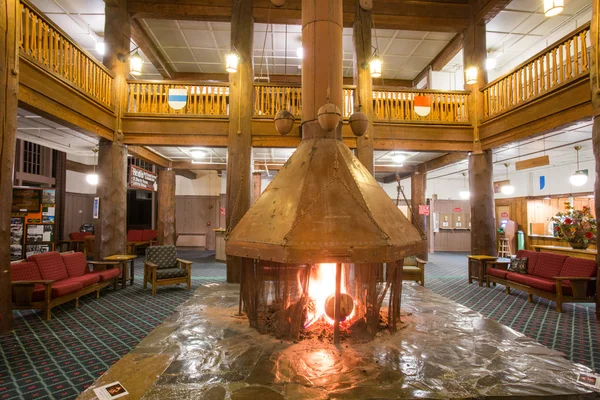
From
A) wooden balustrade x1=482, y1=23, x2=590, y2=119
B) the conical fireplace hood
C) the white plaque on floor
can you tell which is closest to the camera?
the white plaque on floor

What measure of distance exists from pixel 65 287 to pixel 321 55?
18.2 ft

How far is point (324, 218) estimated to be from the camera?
3.50m

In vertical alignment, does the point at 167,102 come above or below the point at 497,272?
above

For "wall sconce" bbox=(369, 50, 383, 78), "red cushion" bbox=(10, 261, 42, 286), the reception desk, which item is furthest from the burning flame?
the reception desk

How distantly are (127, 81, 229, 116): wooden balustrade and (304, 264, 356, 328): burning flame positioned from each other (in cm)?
494

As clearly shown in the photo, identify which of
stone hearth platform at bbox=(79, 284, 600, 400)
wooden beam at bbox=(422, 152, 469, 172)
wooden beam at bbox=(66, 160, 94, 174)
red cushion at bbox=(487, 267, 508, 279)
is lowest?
stone hearth platform at bbox=(79, 284, 600, 400)

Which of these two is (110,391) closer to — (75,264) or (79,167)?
Answer: (75,264)

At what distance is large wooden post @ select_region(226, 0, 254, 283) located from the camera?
7258mm

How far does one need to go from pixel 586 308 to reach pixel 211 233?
45.1 ft

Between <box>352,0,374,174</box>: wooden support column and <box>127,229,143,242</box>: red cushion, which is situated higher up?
<box>352,0,374,174</box>: wooden support column

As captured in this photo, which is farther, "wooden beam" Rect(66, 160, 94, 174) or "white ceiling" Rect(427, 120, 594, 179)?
"wooden beam" Rect(66, 160, 94, 174)

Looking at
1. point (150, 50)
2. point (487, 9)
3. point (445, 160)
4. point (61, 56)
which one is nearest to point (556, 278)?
point (445, 160)

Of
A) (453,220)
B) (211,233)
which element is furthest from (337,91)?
(453,220)

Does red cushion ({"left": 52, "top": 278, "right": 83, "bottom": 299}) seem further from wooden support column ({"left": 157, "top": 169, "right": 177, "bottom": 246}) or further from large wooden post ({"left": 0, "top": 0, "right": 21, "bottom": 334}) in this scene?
wooden support column ({"left": 157, "top": 169, "right": 177, "bottom": 246})
